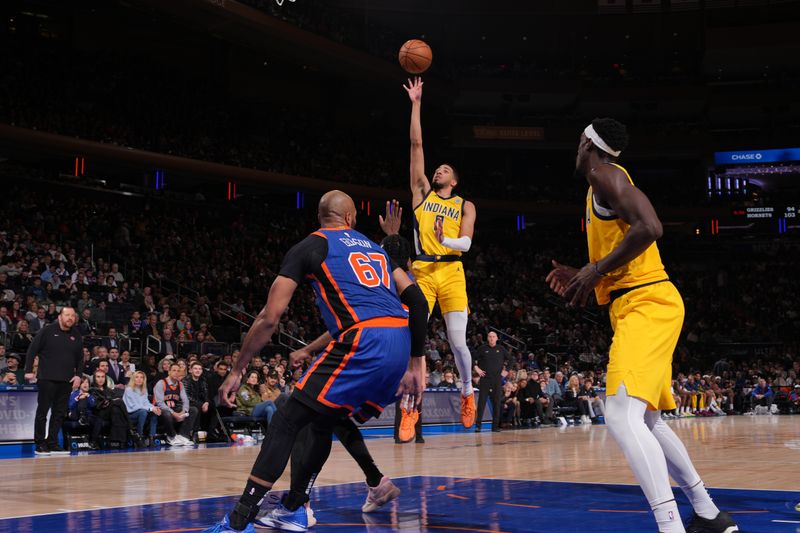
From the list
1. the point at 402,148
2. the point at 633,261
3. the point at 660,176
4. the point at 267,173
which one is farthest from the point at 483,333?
the point at 633,261

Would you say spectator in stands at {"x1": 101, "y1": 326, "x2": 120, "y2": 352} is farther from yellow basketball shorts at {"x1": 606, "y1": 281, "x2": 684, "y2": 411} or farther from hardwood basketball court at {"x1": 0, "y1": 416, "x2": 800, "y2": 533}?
yellow basketball shorts at {"x1": 606, "y1": 281, "x2": 684, "y2": 411}

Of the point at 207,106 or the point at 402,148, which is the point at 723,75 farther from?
the point at 207,106

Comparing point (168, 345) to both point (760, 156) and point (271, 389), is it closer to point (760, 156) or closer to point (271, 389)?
point (271, 389)

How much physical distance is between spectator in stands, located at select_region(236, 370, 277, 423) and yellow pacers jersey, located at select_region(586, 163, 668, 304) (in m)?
10.3

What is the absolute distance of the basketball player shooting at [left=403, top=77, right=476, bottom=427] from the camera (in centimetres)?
863

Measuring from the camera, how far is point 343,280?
479 centimetres

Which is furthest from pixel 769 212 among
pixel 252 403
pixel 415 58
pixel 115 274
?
pixel 415 58

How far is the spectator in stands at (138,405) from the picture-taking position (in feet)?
42.7

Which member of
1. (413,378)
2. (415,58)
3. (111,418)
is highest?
(415,58)

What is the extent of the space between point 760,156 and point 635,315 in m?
37.9

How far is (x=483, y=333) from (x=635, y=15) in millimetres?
17661

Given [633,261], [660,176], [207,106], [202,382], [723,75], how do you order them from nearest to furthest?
[633,261] < [202,382] < [207,106] < [723,75] < [660,176]

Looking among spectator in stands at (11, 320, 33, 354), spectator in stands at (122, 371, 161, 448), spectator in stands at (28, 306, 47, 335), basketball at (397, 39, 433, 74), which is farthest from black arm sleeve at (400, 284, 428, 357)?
spectator in stands at (28, 306, 47, 335)

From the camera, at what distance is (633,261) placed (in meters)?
4.64
